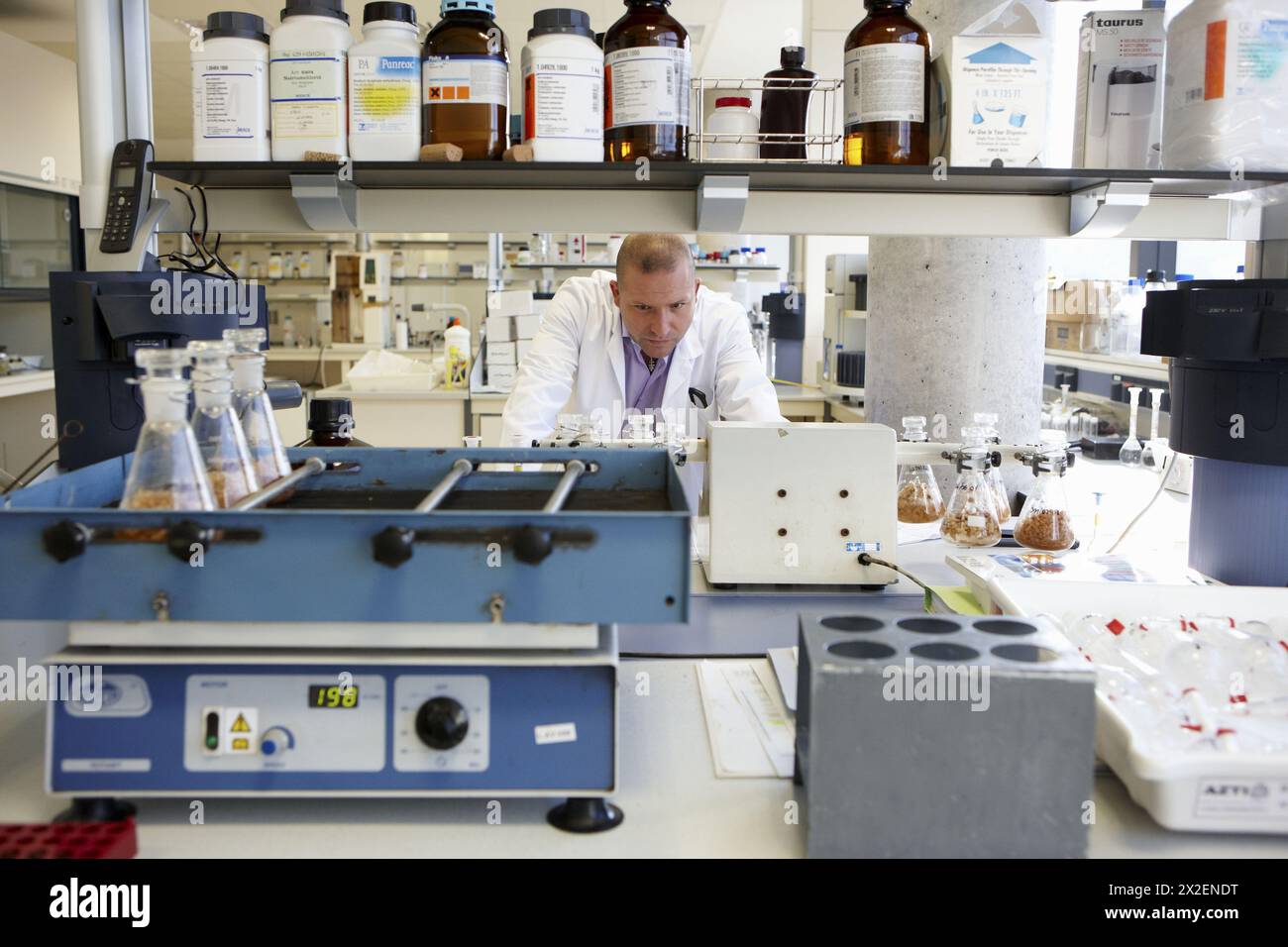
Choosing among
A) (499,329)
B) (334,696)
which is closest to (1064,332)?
(499,329)

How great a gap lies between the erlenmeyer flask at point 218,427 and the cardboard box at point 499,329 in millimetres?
3565

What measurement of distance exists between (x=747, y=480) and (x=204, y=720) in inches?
35.0

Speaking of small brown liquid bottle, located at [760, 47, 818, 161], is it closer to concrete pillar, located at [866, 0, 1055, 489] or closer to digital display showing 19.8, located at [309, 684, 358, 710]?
digital display showing 19.8, located at [309, 684, 358, 710]

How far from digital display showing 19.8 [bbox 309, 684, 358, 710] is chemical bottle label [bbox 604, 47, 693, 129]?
2.75ft

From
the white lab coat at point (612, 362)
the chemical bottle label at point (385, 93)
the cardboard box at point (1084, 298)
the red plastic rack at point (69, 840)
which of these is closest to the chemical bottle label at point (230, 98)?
the chemical bottle label at point (385, 93)

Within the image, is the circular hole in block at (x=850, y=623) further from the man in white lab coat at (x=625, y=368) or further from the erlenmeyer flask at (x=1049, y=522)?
the man in white lab coat at (x=625, y=368)

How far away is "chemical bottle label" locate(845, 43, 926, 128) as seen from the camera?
4.56 ft

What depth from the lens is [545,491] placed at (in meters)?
1.18

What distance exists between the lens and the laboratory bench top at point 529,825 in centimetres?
94

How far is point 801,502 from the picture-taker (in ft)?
5.31

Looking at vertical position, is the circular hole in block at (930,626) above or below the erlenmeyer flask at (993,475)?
below

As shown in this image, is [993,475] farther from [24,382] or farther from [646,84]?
[24,382]

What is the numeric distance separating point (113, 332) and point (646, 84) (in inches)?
31.4
